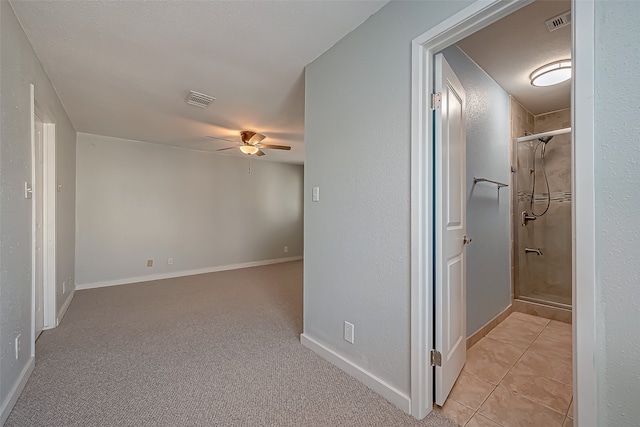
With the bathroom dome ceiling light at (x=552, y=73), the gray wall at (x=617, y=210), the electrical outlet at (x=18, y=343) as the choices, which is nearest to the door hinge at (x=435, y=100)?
the gray wall at (x=617, y=210)

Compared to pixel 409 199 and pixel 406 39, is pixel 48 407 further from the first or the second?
pixel 406 39

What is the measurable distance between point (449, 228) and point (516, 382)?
3.85ft

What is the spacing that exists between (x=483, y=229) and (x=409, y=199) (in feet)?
4.72

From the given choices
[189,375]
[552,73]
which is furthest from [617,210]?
[189,375]

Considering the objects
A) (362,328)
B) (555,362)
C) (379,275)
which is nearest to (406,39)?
(379,275)

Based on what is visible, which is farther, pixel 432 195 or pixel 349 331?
pixel 349 331

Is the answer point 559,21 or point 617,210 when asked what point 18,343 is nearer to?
point 617,210

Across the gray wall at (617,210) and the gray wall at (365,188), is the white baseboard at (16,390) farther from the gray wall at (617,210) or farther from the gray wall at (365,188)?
the gray wall at (617,210)

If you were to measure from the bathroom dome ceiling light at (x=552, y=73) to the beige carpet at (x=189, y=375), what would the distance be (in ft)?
9.04

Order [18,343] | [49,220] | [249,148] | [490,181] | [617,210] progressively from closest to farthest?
[617,210]
[18,343]
[490,181]
[49,220]
[249,148]

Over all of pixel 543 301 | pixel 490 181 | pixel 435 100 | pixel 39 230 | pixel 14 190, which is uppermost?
pixel 435 100

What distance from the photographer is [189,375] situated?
1866mm

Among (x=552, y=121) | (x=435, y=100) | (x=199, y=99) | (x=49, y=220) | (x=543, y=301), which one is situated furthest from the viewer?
(x=552, y=121)

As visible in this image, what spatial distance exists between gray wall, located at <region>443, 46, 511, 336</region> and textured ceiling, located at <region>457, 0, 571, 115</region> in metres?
0.09
